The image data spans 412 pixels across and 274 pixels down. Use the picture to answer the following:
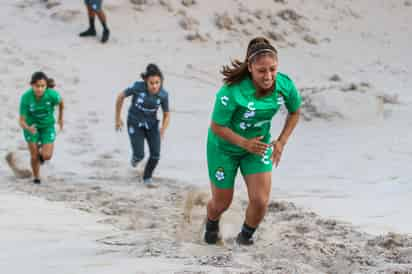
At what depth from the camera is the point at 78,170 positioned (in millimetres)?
8141

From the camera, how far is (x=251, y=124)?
4000 mm

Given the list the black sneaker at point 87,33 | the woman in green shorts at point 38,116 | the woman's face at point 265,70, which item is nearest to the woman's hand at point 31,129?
the woman in green shorts at point 38,116

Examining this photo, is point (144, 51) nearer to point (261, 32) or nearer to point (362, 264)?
point (261, 32)

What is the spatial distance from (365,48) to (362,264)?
1136 cm

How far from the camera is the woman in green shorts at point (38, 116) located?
692cm

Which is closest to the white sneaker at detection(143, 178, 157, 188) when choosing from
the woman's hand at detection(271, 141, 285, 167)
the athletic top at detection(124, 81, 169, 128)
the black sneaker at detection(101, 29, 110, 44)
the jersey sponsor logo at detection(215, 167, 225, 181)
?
the athletic top at detection(124, 81, 169, 128)

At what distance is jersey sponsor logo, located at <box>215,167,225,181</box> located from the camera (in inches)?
164

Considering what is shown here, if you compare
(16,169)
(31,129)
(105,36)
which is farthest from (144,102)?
(105,36)

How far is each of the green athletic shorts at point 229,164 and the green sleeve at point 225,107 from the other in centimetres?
27

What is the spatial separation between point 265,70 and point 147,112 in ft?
10.6

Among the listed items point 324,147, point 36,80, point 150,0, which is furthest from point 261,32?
point 36,80

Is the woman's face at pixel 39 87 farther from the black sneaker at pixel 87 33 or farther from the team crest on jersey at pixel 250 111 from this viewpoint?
the black sneaker at pixel 87 33

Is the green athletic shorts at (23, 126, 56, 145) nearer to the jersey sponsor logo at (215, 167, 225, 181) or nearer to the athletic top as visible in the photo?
the athletic top

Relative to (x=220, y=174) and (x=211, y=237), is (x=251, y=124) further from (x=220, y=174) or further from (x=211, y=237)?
(x=211, y=237)
